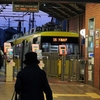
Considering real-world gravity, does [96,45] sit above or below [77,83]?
above

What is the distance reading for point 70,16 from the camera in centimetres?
2791

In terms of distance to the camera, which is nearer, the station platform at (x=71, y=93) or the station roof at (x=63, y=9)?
the station platform at (x=71, y=93)

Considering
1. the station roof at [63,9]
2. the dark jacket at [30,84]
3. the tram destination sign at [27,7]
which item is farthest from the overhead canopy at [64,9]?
the dark jacket at [30,84]

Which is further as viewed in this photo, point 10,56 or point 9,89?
point 10,56

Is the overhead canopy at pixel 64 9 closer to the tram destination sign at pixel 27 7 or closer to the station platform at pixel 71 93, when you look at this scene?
the tram destination sign at pixel 27 7

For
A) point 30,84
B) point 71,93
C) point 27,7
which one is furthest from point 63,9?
point 30,84

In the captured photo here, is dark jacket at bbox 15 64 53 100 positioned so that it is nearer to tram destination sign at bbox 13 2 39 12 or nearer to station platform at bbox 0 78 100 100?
station platform at bbox 0 78 100 100

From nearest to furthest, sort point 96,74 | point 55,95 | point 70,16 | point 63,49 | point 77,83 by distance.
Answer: point 55,95
point 96,74
point 77,83
point 63,49
point 70,16

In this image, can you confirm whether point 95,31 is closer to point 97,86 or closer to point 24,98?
point 97,86

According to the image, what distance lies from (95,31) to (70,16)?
13988mm

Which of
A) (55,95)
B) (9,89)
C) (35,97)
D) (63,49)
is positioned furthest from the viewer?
(63,49)

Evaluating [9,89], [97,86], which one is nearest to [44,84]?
[9,89]

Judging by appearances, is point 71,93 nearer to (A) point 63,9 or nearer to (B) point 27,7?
(B) point 27,7

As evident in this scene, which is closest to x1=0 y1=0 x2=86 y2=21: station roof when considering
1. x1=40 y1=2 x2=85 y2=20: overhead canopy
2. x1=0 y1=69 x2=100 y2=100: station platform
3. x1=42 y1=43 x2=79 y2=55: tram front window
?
x1=40 y1=2 x2=85 y2=20: overhead canopy
